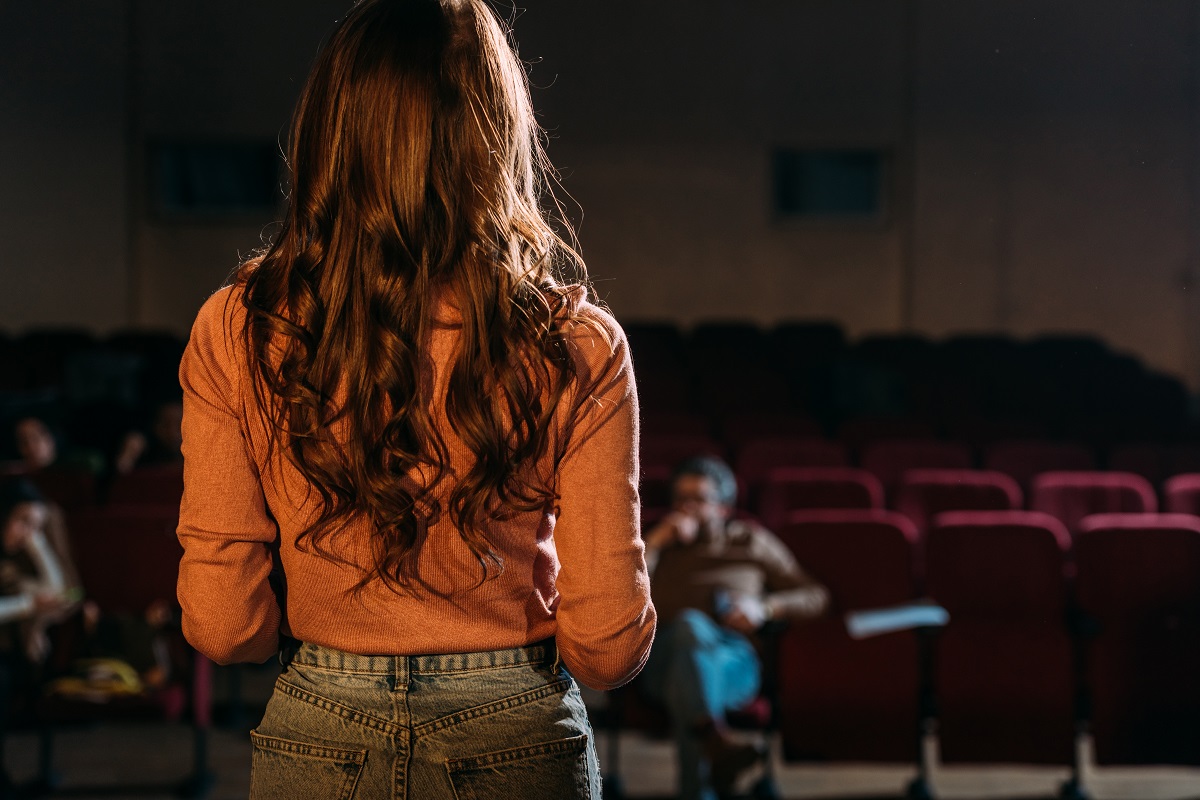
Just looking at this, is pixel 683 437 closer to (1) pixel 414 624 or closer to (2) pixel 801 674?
(2) pixel 801 674

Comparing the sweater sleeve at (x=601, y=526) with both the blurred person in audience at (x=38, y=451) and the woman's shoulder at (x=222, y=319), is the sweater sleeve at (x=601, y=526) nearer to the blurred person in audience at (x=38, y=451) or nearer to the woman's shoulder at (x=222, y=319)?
the woman's shoulder at (x=222, y=319)

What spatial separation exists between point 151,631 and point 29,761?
1.84ft

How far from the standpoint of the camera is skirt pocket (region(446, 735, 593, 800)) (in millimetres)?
692

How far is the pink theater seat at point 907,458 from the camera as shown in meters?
3.84

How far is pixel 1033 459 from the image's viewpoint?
3.94m

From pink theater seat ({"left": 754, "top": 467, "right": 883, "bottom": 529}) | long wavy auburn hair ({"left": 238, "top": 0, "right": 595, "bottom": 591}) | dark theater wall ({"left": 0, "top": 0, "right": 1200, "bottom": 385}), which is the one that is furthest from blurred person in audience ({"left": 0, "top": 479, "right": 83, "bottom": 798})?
dark theater wall ({"left": 0, "top": 0, "right": 1200, "bottom": 385})

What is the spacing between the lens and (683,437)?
4039 millimetres

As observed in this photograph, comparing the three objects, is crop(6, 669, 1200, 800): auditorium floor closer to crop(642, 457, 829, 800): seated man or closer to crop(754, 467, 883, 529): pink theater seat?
crop(642, 457, 829, 800): seated man

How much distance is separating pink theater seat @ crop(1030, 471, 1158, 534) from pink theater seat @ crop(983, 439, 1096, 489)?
511 millimetres

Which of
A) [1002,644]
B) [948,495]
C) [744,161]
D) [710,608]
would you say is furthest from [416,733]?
[744,161]

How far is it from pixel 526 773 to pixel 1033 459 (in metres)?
3.59

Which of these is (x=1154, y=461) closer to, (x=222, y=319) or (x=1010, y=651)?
(x=1010, y=651)

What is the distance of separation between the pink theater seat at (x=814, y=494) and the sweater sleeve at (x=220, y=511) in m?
2.49

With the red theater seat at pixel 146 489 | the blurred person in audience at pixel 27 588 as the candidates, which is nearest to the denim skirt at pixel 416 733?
the blurred person in audience at pixel 27 588
